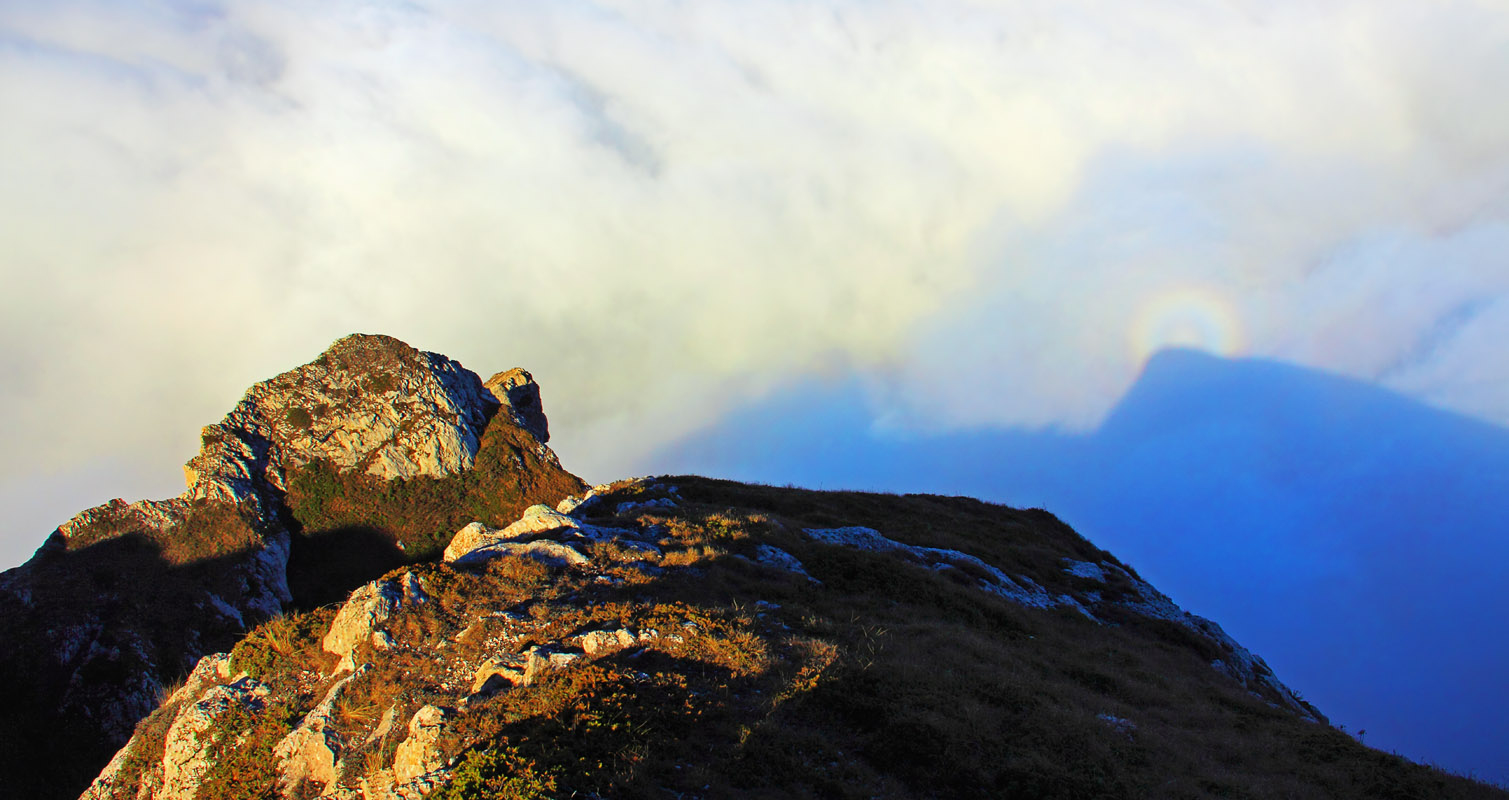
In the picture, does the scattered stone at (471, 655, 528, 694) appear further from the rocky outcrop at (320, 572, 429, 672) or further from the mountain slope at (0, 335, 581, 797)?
the mountain slope at (0, 335, 581, 797)

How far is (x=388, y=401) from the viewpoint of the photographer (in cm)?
7588

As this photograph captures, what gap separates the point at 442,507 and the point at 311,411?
17880 mm

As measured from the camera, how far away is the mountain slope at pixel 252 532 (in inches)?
1891

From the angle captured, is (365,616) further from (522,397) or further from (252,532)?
(522,397)

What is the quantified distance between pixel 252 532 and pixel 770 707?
68642 mm

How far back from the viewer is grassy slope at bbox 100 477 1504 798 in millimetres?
11586

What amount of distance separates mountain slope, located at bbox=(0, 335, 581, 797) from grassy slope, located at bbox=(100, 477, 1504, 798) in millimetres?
45498

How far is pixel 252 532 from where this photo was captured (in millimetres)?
64062

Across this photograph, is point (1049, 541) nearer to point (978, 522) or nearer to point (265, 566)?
point (978, 522)

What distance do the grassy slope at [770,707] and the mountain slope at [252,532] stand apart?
45.5 meters

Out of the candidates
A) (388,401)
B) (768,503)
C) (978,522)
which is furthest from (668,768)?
(388,401)

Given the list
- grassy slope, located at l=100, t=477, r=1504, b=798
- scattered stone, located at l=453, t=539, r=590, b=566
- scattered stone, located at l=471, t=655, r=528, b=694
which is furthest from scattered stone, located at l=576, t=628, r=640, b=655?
scattered stone, located at l=453, t=539, r=590, b=566

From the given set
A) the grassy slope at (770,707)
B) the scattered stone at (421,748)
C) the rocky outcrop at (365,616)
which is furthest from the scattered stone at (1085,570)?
the scattered stone at (421,748)

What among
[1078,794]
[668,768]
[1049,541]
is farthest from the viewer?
[1049,541]
